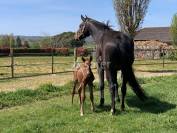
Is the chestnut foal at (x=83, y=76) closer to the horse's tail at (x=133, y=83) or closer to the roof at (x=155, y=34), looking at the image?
the horse's tail at (x=133, y=83)

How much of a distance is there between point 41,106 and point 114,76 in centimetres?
222

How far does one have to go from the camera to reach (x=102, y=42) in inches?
381

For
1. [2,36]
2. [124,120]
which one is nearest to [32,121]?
[124,120]

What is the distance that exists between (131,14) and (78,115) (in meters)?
19.5

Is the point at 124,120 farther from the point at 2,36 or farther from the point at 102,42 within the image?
the point at 2,36

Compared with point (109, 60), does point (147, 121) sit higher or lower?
lower

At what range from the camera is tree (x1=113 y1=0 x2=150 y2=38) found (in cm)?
2752

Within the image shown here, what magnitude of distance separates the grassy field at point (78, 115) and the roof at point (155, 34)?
50421 millimetres

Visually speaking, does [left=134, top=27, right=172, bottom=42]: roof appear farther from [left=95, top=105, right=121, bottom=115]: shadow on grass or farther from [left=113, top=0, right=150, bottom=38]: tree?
[left=95, top=105, right=121, bottom=115]: shadow on grass

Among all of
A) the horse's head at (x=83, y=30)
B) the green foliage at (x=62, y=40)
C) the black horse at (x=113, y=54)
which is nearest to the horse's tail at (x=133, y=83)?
the black horse at (x=113, y=54)

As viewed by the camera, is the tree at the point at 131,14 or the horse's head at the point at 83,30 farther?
the tree at the point at 131,14

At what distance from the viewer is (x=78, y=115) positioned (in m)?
9.01

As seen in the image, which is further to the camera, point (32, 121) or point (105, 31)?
point (105, 31)

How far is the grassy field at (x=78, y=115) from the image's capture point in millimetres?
7832
